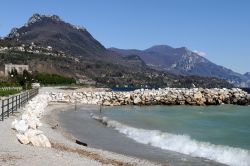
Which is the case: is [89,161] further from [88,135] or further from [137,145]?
[88,135]

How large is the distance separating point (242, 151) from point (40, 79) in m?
112

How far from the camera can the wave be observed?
65.2 feet

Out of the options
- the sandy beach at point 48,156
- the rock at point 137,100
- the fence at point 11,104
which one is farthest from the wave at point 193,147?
the rock at point 137,100

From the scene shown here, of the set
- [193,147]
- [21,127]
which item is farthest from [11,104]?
[21,127]

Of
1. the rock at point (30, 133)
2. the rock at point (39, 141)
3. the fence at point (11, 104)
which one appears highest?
the fence at point (11, 104)

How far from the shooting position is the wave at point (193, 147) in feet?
65.2

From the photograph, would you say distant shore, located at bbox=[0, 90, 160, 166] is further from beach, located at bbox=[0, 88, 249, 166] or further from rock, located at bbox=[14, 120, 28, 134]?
rock, located at bbox=[14, 120, 28, 134]

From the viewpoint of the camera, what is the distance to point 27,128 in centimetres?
1755

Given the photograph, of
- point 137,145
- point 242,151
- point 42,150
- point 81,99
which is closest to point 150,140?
point 137,145

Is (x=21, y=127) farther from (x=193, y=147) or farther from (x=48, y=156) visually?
(x=193, y=147)

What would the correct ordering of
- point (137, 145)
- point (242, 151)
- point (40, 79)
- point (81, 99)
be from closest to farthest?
point (242, 151) < point (137, 145) < point (81, 99) < point (40, 79)

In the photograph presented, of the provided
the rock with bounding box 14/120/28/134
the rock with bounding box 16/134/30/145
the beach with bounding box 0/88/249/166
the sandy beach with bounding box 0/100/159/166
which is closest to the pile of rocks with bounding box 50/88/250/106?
the beach with bounding box 0/88/249/166

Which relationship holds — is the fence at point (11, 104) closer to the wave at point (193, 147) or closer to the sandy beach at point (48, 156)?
the wave at point (193, 147)

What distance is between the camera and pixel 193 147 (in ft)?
74.8
